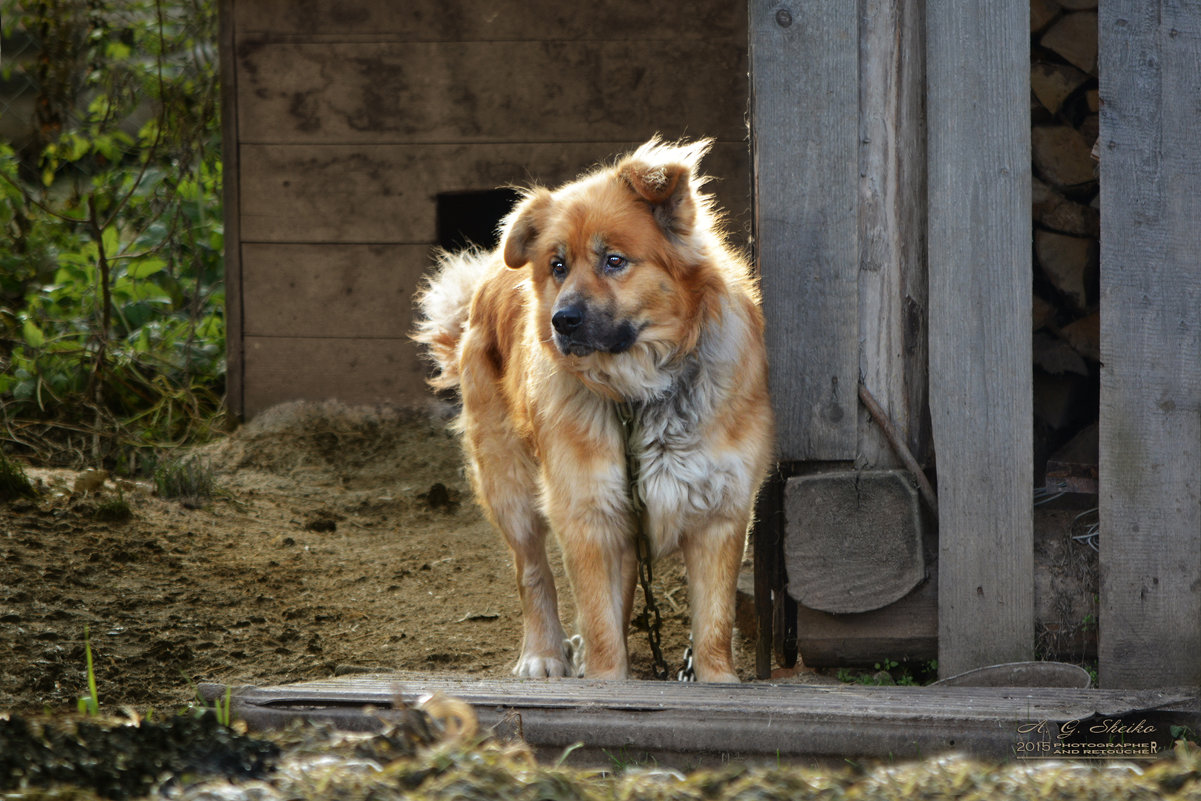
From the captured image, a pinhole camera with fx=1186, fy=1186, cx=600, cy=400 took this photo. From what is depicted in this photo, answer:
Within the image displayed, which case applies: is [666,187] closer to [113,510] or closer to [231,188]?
[113,510]

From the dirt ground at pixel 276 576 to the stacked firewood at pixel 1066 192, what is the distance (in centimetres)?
167

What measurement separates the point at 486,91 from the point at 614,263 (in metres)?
3.37

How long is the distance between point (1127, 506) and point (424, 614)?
264 centimetres

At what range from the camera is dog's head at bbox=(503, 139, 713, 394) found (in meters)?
3.33

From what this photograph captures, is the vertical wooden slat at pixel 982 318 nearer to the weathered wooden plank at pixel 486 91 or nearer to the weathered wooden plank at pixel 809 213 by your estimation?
the weathered wooden plank at pixel 809 213

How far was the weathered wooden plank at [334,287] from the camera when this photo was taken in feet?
21.5

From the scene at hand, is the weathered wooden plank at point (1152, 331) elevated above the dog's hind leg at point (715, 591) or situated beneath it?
elevated above

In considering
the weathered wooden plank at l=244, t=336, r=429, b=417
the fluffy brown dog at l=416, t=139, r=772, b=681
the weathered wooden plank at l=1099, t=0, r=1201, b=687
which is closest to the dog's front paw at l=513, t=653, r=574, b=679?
the fluffy brown dog at l=416, t=139, r=772, b=681

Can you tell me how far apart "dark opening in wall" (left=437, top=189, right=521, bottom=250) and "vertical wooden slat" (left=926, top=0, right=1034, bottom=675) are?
3.57 meters

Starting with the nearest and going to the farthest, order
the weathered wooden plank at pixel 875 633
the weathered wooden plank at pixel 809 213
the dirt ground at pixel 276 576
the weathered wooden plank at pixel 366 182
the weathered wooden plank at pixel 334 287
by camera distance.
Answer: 1. the weathered wooden plank at pixel 809 213
2. the weathered wooden plank at pixel 875 633
3. the dirt ground at pixel 276 576
4. the weathered wooden plank at pixel 366 182
5. the weathered wooden plank at pixel 334 287

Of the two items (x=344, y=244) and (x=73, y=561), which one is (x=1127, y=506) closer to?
(x=73, y=561)

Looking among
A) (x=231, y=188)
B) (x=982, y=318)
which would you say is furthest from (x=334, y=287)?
(x=982, y=318)

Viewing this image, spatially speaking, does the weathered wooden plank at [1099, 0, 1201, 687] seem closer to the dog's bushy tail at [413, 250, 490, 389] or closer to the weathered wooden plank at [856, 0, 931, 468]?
the weathered wooden plank at [856, 0, 931, 468]

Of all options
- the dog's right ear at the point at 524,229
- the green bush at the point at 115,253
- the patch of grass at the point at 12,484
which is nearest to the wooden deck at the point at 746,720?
the dog's right ear at the point at 524,229
